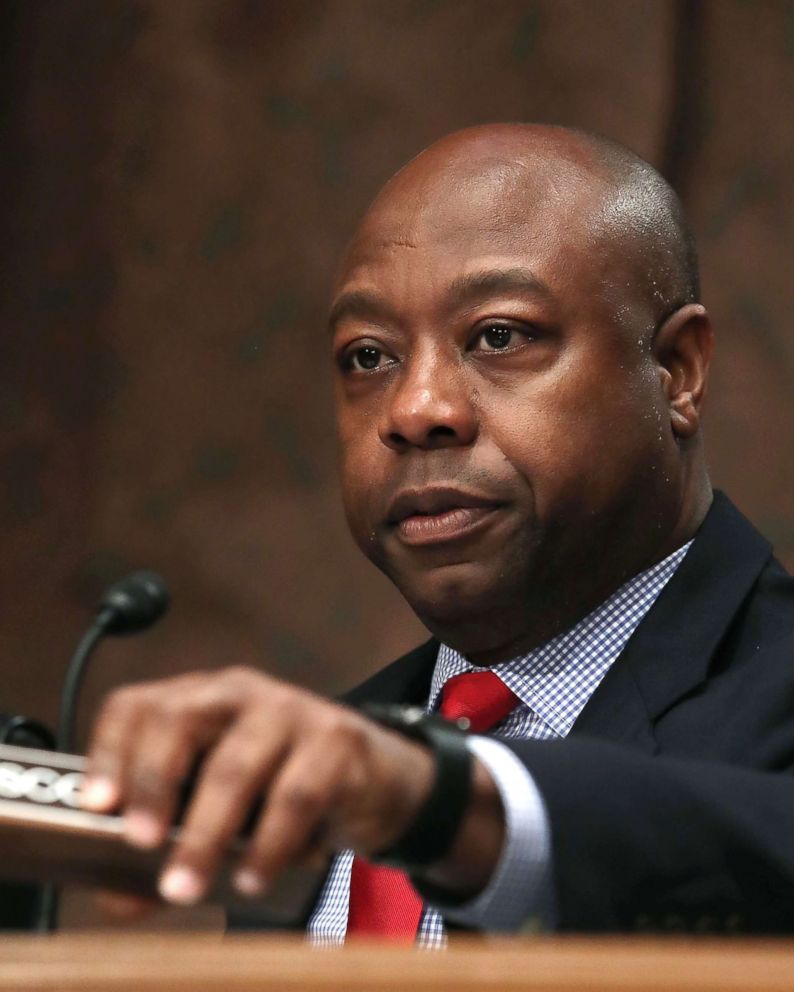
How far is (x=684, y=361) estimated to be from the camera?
67.6 inches

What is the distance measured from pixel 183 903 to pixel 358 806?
4.3 inches

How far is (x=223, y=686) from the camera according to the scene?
889 mm

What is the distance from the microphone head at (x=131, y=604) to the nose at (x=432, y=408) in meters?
0.27

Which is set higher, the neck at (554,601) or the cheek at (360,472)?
the cheek at (360,472)

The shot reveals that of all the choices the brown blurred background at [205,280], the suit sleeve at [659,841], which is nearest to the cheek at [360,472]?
the suit sleeve at [659,841]

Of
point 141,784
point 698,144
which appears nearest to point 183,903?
point 141,784

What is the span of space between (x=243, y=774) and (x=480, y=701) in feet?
2.57

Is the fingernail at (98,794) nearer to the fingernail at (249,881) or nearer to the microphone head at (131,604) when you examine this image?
the fingernail at (249,881)

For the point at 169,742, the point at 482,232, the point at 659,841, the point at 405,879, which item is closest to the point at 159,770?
the point at 169,742

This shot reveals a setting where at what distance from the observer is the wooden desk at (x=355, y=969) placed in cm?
63

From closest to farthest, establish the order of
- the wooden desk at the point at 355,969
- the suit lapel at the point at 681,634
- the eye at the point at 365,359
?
1. the wooden desk at the point at 355,969
2. the suit lapel at the point at 681,634
3. the eye at the point at 365,359

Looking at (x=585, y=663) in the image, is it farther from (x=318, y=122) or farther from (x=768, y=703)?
(x=318, y=122)


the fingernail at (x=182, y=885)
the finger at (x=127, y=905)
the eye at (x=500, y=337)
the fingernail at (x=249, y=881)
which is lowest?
the finger at (x=127, y=905)

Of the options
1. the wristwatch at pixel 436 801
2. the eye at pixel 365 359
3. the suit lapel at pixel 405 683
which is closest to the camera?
the wristwatch at pixel 436 801
